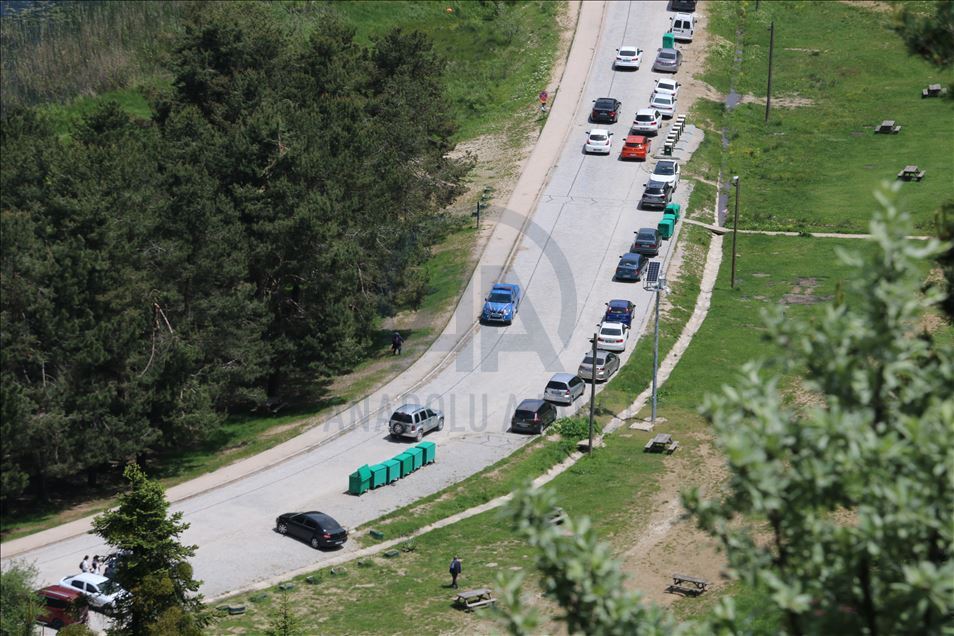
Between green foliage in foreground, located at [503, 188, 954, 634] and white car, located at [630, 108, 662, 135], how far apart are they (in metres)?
84.1

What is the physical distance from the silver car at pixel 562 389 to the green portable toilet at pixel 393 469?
966 cm

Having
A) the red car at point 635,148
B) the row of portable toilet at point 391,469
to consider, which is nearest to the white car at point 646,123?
the red car at point 635,148

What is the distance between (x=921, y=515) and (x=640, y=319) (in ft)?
201

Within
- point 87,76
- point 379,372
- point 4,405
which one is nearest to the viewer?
point 4,405

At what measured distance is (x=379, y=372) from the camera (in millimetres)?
72812

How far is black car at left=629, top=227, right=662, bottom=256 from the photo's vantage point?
81.1 meters

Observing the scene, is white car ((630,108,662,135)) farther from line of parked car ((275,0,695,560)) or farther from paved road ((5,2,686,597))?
paved road ((5,2,686,597))

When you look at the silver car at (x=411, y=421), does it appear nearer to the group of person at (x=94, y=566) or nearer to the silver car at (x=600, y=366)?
the silver car at (x=600, y=366)

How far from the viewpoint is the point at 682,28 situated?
11350cm

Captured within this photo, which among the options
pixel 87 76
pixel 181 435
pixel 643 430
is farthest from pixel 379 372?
pixel 87 76

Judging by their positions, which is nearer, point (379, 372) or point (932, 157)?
point (379, 372)

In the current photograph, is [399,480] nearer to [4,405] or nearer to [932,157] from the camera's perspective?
[4,405]

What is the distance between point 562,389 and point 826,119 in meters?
47.9

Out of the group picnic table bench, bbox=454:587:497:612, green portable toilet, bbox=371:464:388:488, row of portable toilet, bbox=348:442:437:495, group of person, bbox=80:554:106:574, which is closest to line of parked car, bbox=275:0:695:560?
row of portable toilet, bbox=348:442:437:495
